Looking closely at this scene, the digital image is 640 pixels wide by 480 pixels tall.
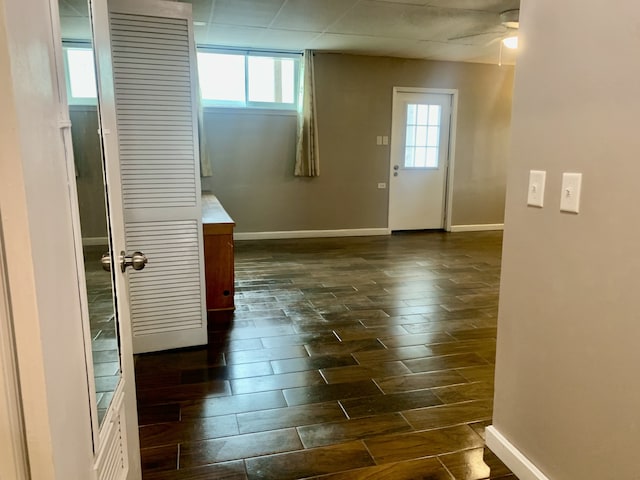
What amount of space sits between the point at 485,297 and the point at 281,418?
2.37m

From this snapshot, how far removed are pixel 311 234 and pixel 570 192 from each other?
5.01m

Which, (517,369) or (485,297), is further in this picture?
(485,297)

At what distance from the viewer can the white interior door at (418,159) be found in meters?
6.46

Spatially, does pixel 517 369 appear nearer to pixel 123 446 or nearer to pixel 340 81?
pixel 123 446

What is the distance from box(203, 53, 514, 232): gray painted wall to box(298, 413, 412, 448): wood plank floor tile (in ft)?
14.1

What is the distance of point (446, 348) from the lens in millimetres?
2809

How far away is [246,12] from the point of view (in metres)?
4.19

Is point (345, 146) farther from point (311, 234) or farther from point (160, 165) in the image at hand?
point (160, 165)

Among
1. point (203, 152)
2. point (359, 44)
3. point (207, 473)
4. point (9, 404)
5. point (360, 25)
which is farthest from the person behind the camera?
point (203, 152)

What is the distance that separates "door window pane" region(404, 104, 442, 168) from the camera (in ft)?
21.4

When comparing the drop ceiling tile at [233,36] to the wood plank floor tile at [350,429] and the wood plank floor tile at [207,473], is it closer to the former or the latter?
the wood plank floor tile at [350,429]

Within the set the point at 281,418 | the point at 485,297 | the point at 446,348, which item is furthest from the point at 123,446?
the point at 485,297

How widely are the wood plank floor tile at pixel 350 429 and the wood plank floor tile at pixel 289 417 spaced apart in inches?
1.9

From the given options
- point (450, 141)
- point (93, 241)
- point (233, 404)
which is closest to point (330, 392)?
point (233, 404)
